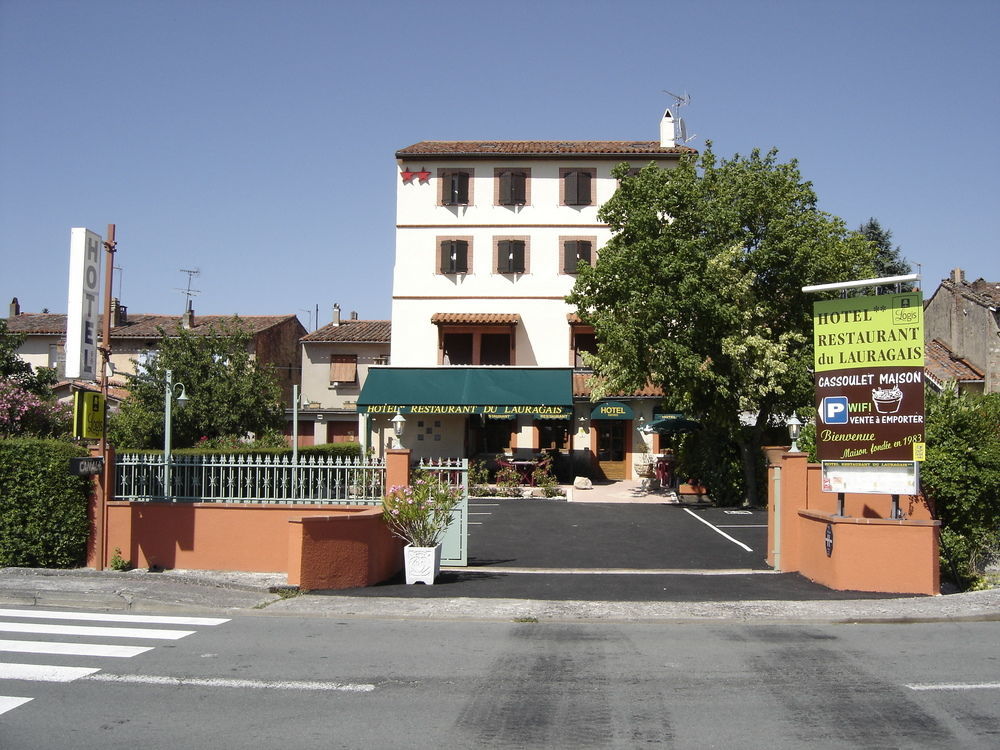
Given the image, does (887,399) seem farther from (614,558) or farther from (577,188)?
(577,188)

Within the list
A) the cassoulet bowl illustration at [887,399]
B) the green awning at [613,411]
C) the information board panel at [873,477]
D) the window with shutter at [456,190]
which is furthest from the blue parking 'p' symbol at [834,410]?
the window with shutter at [456,190]

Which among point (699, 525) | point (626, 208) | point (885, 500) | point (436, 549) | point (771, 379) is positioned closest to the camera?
point (436, 549)

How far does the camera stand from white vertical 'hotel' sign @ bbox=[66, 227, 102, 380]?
43.7 feet

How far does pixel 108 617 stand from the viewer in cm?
1015

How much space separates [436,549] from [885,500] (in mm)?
6778

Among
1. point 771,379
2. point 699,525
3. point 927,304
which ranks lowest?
point 699,525

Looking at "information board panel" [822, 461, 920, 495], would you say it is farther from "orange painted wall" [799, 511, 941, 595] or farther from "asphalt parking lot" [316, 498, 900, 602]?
"asphalt parking lot" [316, 498, 900, 602]

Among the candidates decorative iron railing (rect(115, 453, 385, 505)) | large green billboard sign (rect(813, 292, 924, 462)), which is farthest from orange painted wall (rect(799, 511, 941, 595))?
decorative iron railing (rect(115, 453, 385, 505))

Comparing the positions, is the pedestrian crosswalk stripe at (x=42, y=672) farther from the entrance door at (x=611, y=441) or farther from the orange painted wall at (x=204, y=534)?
the entrance door at (x=611, y=441)

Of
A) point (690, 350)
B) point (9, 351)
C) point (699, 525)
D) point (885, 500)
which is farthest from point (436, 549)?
point (9, 351)

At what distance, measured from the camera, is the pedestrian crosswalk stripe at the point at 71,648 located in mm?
8179

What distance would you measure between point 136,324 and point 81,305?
36.2 metres

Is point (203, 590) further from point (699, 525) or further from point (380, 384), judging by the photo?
point (380, 384)

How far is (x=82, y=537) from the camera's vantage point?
44.6 feet
